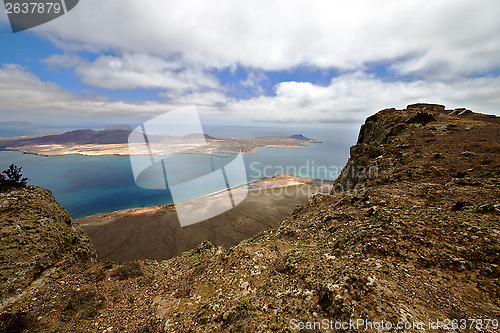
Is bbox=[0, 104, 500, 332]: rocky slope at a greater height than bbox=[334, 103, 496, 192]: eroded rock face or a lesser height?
lesser

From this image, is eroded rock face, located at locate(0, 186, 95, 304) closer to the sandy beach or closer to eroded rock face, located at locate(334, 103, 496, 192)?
the sandy beach

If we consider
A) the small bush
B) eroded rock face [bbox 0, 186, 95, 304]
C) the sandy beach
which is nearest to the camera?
eroded rock face [bbox 0, 186, 95, 304]

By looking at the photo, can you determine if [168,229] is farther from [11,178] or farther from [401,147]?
[401,147]

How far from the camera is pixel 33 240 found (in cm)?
861

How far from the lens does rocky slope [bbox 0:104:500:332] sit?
16.6 feet

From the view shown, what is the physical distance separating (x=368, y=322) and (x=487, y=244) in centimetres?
530

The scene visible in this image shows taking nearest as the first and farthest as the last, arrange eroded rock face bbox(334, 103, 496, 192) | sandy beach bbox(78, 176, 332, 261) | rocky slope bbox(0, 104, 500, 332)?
rocky slope bbox(0, 104, 500, 332) < eroded rock face bbox(334, 103, 496, 192) < sandy beach bbox(78, 176, 332, 261)

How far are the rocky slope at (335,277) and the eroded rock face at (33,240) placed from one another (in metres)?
0.81

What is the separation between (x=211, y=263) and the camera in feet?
31.3

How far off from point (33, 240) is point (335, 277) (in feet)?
45.6

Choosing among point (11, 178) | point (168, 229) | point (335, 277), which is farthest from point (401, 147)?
point (168, 229)

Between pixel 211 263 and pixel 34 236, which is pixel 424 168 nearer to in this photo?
pixel 211 263

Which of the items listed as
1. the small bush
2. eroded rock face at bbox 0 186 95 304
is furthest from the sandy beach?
the small bush

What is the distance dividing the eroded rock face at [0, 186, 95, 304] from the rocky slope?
811mm
